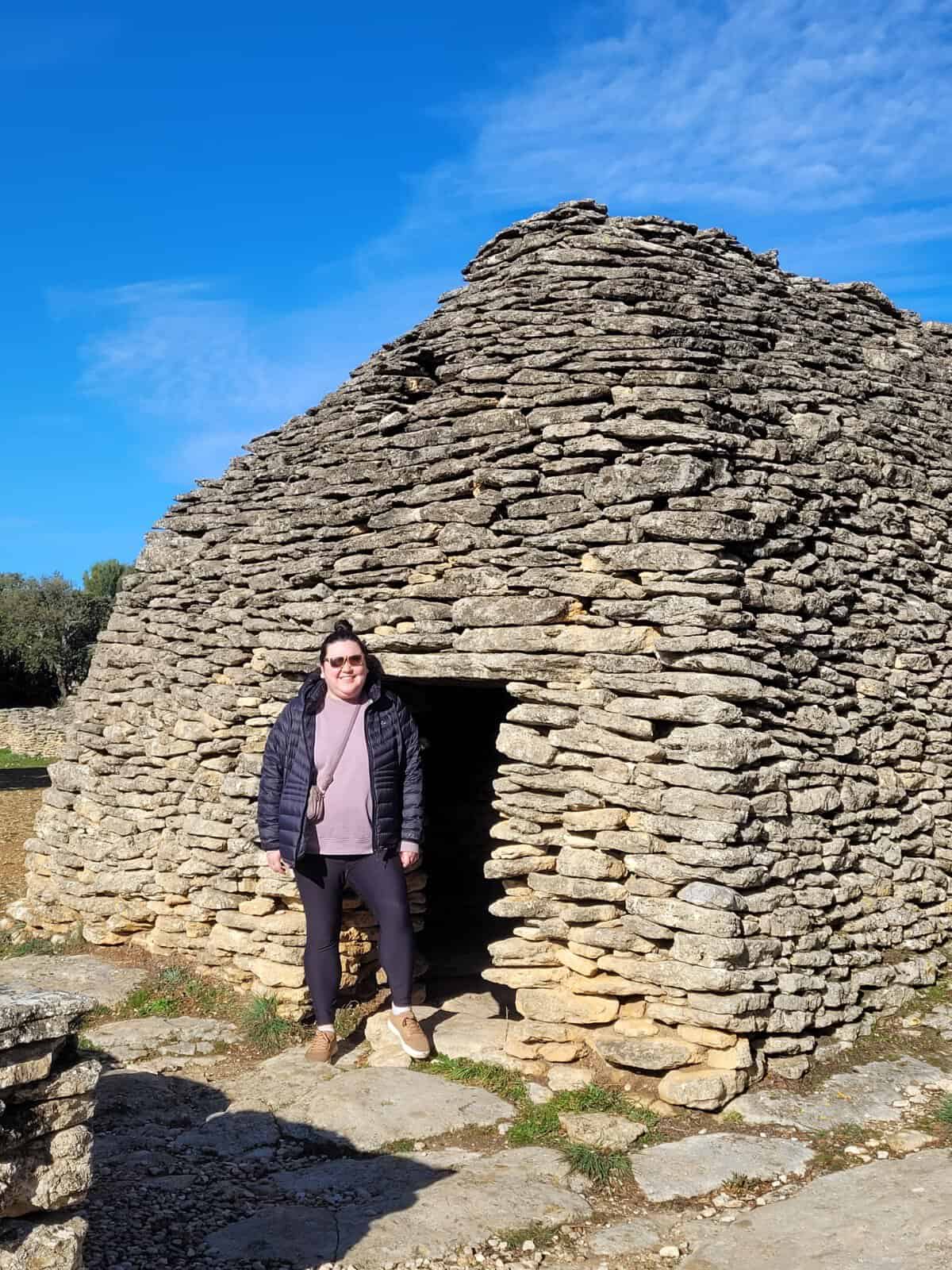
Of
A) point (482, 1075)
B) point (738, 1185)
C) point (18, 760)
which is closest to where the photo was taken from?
point (738, 1185)

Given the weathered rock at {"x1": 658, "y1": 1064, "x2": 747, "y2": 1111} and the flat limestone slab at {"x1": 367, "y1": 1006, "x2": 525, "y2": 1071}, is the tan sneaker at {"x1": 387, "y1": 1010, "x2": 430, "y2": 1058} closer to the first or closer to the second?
the flat limestone slab at {"x1": 367, "y1": 1006, "x2": 525, "y2": 1071}

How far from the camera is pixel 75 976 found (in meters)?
7.11

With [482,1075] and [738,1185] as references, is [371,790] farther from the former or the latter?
[738,1185]

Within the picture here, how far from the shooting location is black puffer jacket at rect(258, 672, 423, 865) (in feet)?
18.1

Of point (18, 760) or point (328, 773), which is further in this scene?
point (18, 760)

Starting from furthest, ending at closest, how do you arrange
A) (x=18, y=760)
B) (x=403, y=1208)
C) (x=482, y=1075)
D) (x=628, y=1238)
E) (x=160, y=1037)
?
(x=18, y=760)
(x=160, y=1037)
(x=482, y=1075)
(x=403, y=1208)
(x=628, y=1238)

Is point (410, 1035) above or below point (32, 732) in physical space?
below

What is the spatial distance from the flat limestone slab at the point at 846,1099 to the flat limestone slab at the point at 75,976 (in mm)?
4028

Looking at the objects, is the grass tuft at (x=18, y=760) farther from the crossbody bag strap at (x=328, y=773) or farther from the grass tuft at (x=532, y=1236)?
the grass tuft at (x=532, y=1236)

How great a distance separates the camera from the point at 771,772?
5.35 metres

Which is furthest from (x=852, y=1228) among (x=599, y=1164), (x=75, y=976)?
(x=75, y=976)

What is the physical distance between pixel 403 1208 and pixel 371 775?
2113mm

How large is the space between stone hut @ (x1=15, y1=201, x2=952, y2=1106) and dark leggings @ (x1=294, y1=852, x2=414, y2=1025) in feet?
1.75

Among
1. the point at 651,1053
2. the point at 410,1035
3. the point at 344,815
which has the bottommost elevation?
the point at 410,1035
